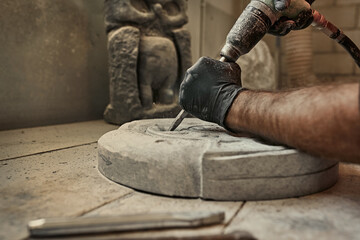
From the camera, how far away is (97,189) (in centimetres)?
123

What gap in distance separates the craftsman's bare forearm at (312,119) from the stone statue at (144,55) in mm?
1640

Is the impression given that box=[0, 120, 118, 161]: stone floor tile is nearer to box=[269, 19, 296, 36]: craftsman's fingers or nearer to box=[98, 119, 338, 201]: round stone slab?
box=[98, 119, 338, 201]: round stone slab

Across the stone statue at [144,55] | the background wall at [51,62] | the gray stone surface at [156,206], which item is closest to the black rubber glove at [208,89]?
the gray stone surface at [156,206]

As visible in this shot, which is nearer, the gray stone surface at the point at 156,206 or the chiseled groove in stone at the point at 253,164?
the gray stone surface at the point at 156,206

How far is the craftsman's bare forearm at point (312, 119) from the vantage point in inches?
36.7

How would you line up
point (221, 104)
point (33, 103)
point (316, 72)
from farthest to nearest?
point (316, 72) → point (33, 103) → point (221, 104)

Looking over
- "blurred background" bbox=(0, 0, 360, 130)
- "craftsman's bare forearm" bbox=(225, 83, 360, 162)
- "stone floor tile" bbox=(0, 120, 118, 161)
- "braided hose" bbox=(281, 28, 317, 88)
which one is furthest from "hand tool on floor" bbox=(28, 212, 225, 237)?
"braided hose" bbox=(281, 28, 317, 88)

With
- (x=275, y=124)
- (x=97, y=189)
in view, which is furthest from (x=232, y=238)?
(x=97, y=189)

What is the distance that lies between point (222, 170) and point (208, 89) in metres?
0.44

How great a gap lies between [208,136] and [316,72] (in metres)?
3.93

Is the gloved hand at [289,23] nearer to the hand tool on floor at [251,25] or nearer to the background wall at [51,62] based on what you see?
the hand tool on floor at [251,25]

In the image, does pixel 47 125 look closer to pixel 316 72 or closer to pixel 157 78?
pixel 157 78

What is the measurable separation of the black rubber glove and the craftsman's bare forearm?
5.3 inches

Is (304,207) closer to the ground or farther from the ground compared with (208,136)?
closer to the ground
